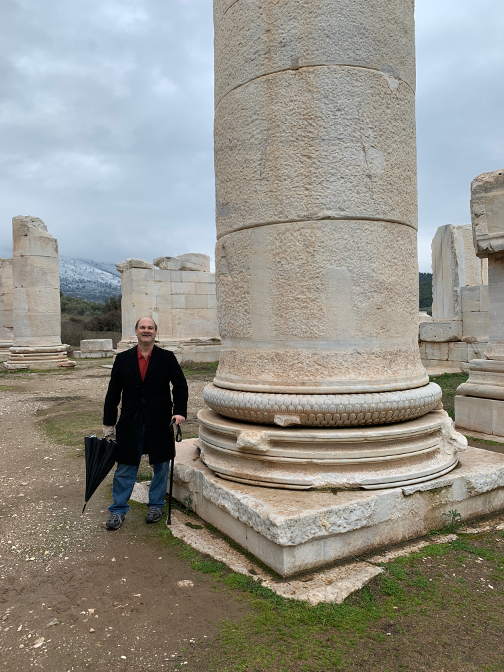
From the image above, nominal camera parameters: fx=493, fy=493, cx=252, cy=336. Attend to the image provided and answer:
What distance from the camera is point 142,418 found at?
3.60m

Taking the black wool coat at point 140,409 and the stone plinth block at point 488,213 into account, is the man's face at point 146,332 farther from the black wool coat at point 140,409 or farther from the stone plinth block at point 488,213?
the stone plinth block at point 488,213

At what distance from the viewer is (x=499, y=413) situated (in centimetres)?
569

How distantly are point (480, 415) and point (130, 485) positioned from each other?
4.29 meters

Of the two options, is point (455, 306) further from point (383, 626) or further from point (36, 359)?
point (36, 359)

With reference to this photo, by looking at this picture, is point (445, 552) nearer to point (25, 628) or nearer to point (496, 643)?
point (496, 643)

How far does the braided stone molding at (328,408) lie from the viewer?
126 inches

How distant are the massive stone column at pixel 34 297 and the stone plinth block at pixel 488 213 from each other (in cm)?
1319

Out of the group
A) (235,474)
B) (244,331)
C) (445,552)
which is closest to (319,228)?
(244,331)

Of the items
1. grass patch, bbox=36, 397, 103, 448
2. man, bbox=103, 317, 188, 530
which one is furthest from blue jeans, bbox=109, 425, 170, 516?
grass patch, bbox=36, 397, 103, 448

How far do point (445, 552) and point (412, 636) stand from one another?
2.91 feet

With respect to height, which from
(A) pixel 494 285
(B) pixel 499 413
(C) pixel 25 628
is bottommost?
(C) pixel 25 628

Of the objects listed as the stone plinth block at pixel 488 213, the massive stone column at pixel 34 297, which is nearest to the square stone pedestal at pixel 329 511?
the stone plinth block at pixel 488 213

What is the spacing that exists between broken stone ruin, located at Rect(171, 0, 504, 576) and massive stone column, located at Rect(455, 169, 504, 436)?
7.86 feet

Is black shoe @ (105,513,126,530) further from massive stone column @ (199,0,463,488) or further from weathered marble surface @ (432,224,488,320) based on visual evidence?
weathered marble surface @ (432,224,488,320)
